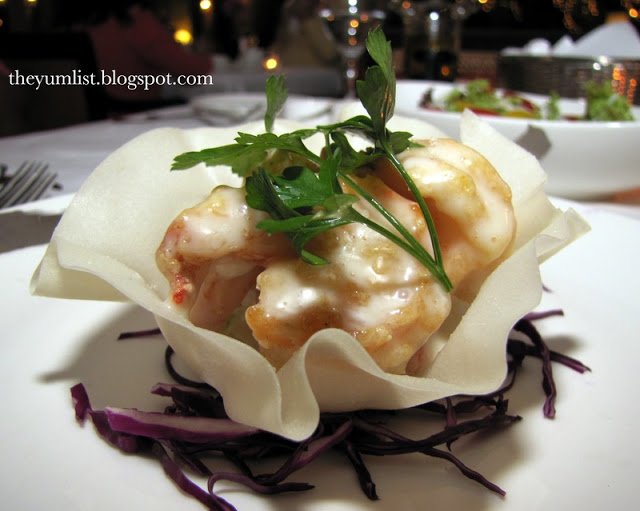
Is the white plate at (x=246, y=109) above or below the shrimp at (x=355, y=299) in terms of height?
below

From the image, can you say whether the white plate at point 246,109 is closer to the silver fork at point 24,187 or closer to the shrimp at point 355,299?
the silver fork at point 24,187

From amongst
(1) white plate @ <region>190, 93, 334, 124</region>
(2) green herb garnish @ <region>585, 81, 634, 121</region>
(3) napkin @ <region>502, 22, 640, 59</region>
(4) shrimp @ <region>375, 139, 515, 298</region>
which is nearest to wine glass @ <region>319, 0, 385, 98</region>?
(1) white plate @ <region>190, 93, 334, 124</region>

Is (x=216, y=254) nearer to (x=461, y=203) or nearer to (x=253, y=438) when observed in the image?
(x=253, y=438)

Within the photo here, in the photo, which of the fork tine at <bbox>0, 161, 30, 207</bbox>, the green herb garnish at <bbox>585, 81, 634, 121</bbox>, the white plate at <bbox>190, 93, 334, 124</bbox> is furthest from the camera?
the white plate at <bbox>190, 93, 334, 124</bbox>

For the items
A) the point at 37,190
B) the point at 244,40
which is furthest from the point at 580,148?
the point at 244,40

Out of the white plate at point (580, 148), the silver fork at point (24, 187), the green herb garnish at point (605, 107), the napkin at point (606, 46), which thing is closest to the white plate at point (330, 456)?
the silver fork at point (24, 187)

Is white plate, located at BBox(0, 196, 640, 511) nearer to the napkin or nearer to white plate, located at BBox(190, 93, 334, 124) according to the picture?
white plate, located at BBox(190, 93, 334, 124)
